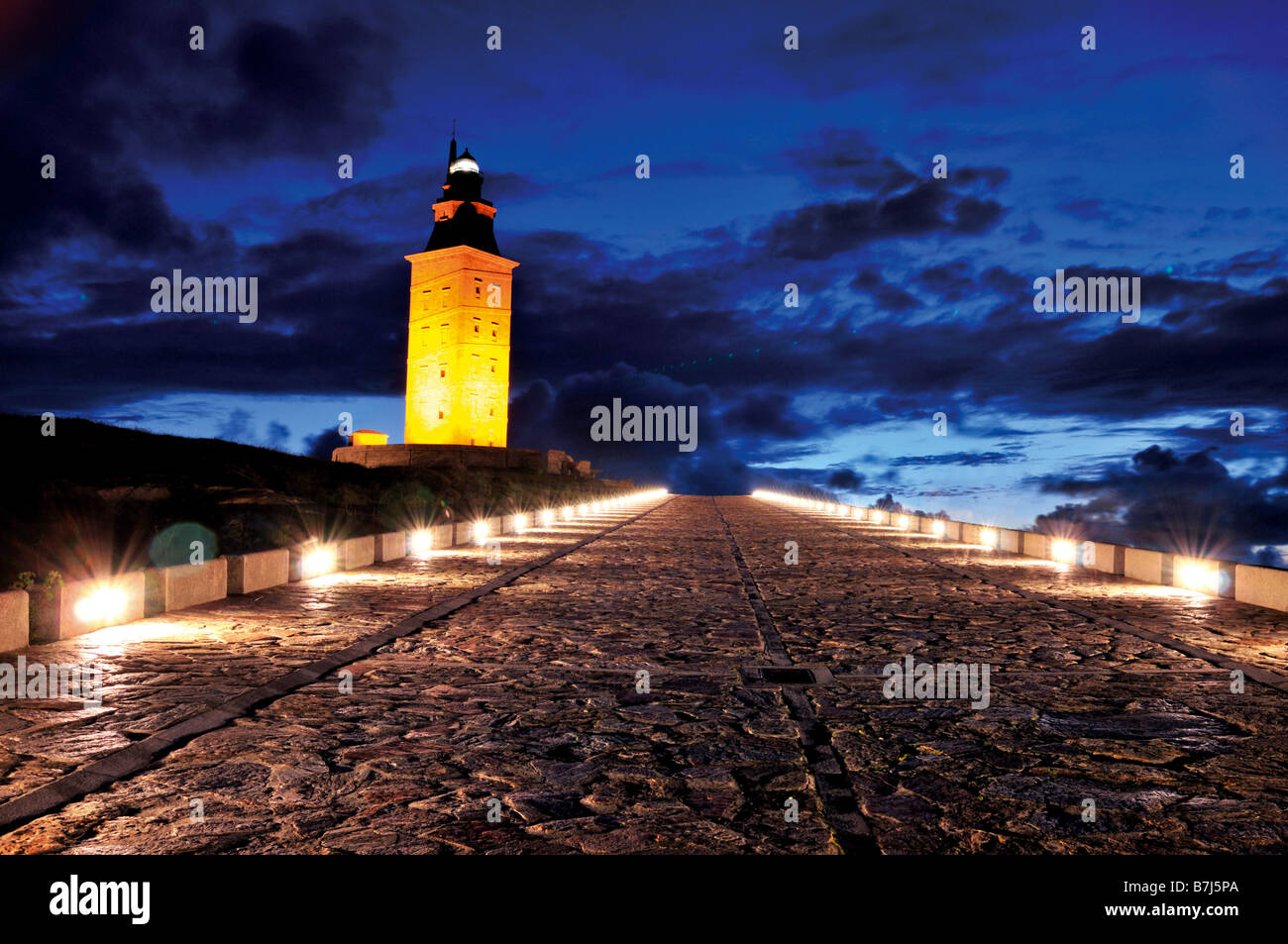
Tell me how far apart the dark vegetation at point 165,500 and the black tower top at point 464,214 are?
125 feet

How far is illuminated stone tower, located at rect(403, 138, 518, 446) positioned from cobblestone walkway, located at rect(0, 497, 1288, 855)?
211 ft

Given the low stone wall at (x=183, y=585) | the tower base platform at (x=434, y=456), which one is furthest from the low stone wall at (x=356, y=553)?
the tower base platform at (x=434, y=456)

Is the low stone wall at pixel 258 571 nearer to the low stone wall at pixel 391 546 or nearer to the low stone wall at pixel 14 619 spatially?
the low stone wall at pixel 391 546

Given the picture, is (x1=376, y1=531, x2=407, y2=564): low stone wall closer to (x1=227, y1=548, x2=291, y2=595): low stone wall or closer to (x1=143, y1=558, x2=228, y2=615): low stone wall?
(x1=227, y1=548, x2=291, y2=595): low stone wall

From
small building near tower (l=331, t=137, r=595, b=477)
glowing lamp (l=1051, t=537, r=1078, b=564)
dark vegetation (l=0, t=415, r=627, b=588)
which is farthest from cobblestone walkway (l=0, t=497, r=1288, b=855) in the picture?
small building near tower (l=331, t=137, r=595, b=477)

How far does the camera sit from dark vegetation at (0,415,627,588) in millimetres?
24422

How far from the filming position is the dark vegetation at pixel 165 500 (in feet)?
80.1

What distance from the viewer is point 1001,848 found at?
3.36 metres

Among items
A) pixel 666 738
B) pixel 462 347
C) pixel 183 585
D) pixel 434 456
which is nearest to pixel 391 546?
pixel 183 585

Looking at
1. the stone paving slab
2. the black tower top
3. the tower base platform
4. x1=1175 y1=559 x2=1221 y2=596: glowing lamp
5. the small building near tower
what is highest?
the black tower top

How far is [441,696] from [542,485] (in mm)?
56422

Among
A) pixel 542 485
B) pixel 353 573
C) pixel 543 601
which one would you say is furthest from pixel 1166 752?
pixel 542 485

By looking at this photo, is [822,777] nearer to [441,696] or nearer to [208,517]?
[441,696]

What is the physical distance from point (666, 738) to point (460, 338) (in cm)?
7150
